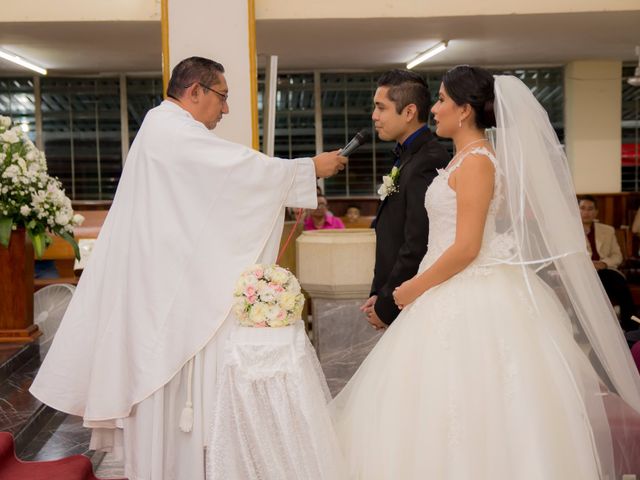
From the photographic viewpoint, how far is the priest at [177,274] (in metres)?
2.89

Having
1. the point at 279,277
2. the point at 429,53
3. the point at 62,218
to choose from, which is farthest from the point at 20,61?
the point at 279,277

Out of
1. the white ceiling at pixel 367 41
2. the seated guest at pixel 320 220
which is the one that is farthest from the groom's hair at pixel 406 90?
the seated guest at pixel 320 220

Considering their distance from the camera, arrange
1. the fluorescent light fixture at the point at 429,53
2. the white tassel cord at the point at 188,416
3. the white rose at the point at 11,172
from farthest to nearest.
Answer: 1. the fluorescent light fixture at the point at 429,53
2. the white rose at the point at 11,172
3. the white tassel cord at the point at 188,416

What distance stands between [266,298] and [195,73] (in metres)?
0.96

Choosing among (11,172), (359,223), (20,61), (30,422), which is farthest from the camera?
(359,223)

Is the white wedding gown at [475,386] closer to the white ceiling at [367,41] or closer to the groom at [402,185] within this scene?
the groom at [402,185]

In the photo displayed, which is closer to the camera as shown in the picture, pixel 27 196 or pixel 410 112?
pixel 410 112

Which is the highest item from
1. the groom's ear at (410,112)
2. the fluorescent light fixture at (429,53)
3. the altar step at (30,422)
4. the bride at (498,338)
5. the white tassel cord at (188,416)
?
the fluorescent light fixture at (429,53)

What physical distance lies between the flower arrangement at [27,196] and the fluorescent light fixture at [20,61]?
5.21 m

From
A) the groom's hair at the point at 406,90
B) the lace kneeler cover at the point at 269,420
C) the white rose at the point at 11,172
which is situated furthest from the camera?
the white rose at the point at 11,172

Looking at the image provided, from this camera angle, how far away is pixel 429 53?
398 inches

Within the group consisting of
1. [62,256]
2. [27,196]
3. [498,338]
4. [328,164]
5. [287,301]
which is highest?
[328,164]

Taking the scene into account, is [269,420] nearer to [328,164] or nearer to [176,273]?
[176,273]

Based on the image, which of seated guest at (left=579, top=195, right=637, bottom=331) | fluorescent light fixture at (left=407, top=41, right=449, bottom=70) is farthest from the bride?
fluorescent light fixture at (left=407, top=41, right=449, bottom=70)
